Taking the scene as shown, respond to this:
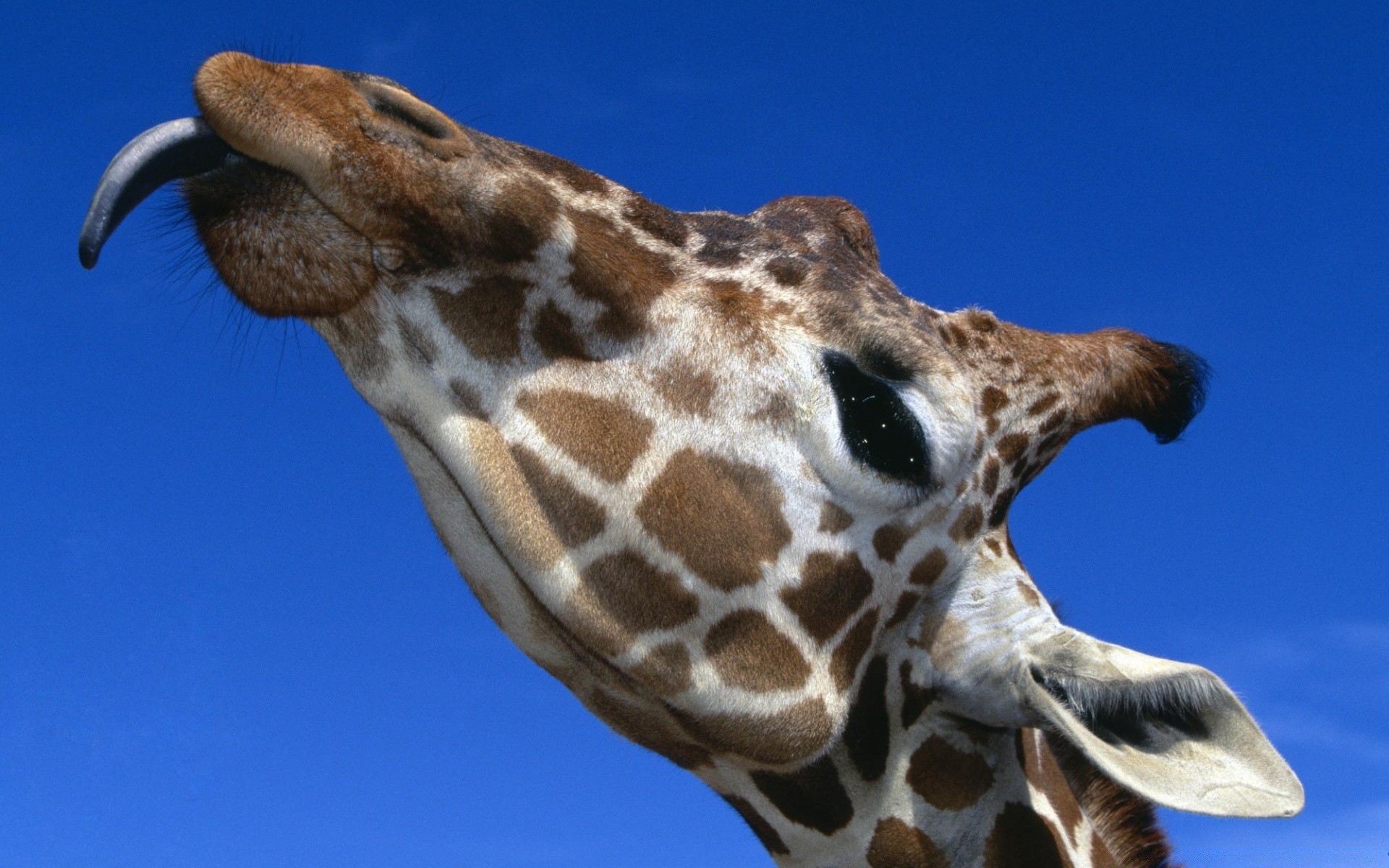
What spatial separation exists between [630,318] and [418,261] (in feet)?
2.22

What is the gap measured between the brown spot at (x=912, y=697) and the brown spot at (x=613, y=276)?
1.42m

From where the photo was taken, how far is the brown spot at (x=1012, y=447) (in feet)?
→ 13.8

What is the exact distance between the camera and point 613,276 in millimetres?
3732

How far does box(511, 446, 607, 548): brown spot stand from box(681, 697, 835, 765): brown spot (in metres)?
0.65

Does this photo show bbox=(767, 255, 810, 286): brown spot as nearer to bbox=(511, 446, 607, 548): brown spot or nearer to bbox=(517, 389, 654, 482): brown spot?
bbox=(517, 389, 654, 482): brown spot

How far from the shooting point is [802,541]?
376 cm

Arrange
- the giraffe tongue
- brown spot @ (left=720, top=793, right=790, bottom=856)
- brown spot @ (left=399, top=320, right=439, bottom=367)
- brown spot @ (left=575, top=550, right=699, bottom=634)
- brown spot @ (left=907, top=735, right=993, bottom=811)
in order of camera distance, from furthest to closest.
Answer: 1. brown spot @ (left=720, top=793, right=790, bottom=856)
2. brown spot @ (left=907, top=735, right=993, bottom=811)
3. brown spot @ (left=575, top=550, right=699, bottom=634)
4. brown spot @ (left=399, top=320, right=439, bottom=367)
5. the giraffe tongue

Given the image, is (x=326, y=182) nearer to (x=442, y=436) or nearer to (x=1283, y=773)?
(x=442, y=436)

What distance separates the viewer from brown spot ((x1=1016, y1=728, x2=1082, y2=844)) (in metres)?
4.15

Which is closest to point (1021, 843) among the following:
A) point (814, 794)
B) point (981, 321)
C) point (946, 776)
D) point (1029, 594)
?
point (946, 776)

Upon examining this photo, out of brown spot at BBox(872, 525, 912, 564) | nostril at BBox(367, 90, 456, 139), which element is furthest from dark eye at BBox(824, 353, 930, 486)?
nostril at BBox(367, 90, 456, 139)

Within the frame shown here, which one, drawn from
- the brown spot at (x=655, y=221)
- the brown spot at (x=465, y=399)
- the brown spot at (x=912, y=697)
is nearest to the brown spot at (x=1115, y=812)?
the brown spot at (x=912, y=697)

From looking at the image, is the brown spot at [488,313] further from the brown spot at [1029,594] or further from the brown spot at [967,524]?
the brown spot at [1029,594]

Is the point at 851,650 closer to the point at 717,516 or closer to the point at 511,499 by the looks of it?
the point at 717,516
